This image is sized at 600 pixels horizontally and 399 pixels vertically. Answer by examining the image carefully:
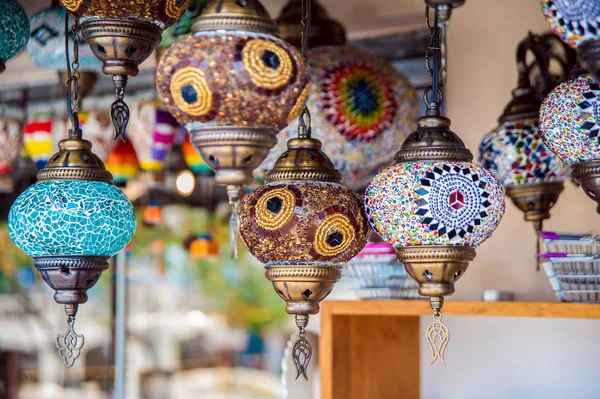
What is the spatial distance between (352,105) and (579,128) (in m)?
0.65

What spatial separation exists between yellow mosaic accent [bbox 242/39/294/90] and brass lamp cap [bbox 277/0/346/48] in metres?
0.80

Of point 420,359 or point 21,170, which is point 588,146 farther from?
point 21,170

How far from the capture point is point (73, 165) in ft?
4.20

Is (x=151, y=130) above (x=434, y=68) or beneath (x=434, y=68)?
above

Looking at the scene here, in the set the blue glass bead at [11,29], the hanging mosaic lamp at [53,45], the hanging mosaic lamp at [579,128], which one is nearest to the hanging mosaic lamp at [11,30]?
the blue glass bead at [11,29]

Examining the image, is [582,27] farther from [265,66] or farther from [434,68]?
[265,66]

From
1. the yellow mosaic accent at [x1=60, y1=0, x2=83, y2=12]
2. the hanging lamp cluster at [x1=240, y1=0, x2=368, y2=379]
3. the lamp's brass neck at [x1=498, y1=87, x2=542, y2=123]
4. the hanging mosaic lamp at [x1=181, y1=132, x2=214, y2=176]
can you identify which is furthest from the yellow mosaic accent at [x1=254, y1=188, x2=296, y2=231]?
the hanging mosaic lamp at [x1=181, y1=132, x2=214, y2=176]

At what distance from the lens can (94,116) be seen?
2.42 metres

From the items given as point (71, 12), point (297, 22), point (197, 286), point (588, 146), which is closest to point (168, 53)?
point (71, 12)

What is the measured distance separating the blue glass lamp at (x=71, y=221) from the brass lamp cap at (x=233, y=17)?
Result: 327mm

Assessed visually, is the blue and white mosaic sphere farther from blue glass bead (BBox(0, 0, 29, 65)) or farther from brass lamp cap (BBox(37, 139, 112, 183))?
blue glass bead (BBox(0, 0, 29, 65))

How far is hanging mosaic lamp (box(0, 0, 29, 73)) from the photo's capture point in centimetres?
140

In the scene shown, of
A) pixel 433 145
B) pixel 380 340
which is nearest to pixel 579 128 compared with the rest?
Result: pixel 433 145

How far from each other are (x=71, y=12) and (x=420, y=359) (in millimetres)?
1407
